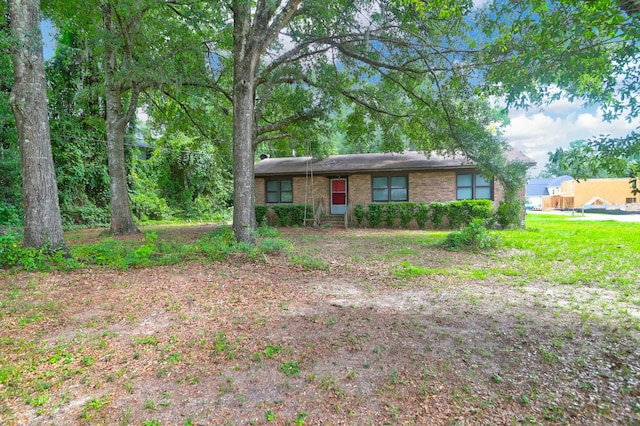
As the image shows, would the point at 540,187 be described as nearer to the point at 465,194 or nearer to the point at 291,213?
the point at 465,194

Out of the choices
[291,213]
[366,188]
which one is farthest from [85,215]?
[366,188]

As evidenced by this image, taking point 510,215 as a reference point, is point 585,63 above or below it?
above

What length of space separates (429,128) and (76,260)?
9.84 meters

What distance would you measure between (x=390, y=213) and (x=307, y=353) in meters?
12.2

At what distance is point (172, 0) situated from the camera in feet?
31.9

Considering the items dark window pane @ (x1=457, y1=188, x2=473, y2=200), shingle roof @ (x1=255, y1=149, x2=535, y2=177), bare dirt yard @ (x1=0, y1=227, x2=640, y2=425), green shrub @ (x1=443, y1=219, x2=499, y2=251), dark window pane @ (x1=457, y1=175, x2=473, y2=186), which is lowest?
bare dirt yard @ (x1=0, y1=227, x2=640, y2=425)

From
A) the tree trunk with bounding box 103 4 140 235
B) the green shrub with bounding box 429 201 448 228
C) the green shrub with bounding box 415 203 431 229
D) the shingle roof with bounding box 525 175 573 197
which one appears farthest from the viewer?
the shingle roof with bounding box 525 175 573 197

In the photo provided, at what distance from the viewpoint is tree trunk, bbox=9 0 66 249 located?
576 cm

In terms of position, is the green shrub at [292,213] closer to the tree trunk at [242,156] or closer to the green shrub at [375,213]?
the green shrub at [375,213]

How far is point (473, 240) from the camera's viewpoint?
911cm

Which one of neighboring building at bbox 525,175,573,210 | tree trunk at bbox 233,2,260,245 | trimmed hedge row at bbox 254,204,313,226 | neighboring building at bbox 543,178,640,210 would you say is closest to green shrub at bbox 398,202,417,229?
trimmed hedge row at bbox 254,204,313,226

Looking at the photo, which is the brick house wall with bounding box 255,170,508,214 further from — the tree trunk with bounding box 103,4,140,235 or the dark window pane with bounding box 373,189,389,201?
the tree trunk with bounding box 103,4,140,235

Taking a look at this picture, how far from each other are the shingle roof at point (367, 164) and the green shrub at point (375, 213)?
1.77m

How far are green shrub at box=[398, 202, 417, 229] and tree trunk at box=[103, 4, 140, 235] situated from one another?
10.4 metres
